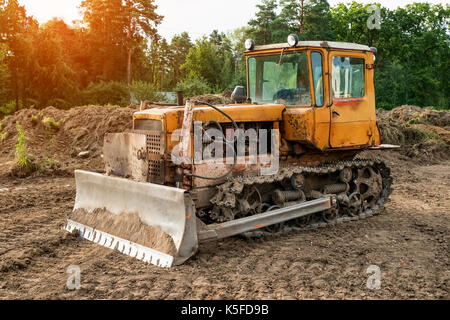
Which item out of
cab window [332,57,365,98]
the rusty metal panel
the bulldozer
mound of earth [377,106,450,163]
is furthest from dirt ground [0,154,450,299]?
mound of earth [377,106,450,163]

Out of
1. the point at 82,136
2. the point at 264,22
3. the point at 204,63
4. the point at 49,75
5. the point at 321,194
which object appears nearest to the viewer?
the point at 321,194

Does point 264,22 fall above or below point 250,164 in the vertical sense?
above

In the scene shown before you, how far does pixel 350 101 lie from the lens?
755 centimetres

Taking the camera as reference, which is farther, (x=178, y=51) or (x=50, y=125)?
(x=178, y=51)

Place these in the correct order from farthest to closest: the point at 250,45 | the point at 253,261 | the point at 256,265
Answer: the point at 250,45 < the point at 253,261 < the point at 256,265

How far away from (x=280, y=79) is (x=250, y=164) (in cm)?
165

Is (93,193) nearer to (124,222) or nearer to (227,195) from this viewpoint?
(124,222)

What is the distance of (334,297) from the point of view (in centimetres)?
454

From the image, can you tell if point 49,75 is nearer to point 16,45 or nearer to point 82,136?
point 16,45

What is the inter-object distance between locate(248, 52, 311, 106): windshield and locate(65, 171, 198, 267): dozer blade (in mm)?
2787

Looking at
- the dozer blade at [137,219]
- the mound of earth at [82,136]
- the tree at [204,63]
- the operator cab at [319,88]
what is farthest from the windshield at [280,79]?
the tree at [204,63]

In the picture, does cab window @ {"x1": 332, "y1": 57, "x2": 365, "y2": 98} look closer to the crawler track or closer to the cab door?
the cab door

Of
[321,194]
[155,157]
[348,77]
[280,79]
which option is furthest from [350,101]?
[155,157]

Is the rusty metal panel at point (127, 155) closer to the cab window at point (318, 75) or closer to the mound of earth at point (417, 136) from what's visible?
the cab window at point (318, 75)
